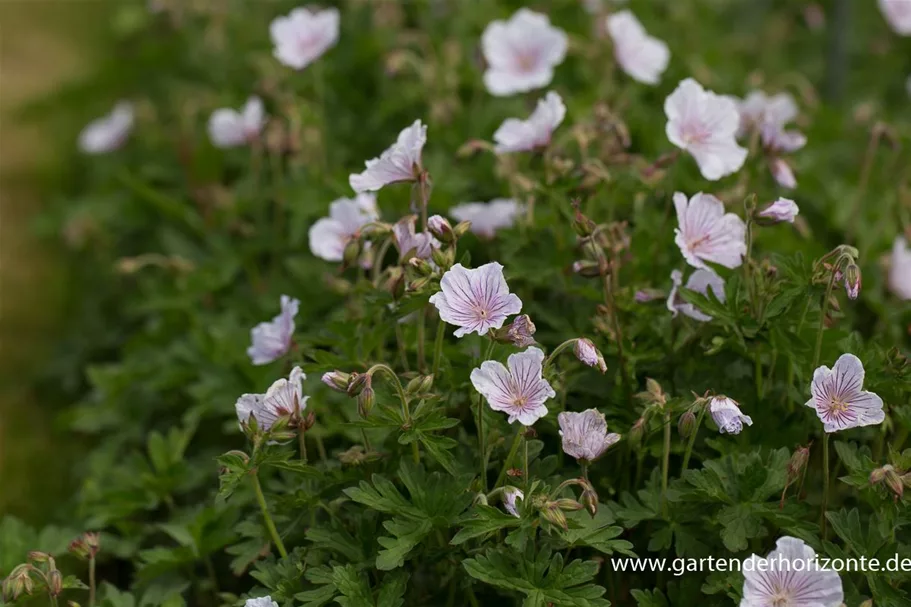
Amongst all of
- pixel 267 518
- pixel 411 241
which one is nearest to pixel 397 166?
pixel 411 241

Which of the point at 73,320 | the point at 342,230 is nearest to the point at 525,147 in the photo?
the point at 342,230

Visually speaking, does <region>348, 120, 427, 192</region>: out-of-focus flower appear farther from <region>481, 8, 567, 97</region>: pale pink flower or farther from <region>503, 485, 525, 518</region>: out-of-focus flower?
<region>481, 8, 567, 97</region>: pale pink flower

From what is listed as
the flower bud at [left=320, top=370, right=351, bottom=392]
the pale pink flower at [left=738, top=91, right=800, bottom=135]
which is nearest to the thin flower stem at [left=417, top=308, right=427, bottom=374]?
the flower bud at [left=320, top=370, right=351, bottom=392]

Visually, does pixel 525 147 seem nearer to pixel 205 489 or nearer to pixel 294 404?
pixel 294 404

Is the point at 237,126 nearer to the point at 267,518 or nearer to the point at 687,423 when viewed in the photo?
the point at 267,518

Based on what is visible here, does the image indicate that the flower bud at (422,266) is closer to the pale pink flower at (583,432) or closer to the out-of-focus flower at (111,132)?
the pale pink flower at (583,432)
